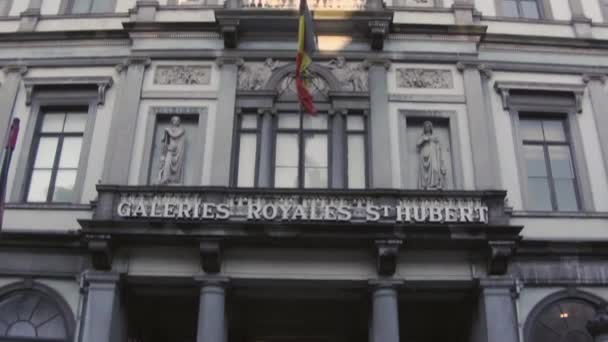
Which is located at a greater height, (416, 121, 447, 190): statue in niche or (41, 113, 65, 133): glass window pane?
(41, 113, 65, 133): glass window pane

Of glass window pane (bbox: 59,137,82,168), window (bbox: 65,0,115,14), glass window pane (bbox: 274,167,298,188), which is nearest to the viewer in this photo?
glass window pane (bbox: 274,167,298,188)

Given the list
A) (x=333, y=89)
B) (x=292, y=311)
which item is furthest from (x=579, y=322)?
(x=333, y=89)

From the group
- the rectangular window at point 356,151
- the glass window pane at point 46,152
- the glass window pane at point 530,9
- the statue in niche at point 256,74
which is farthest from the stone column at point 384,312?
the glass window pane at point 530,9

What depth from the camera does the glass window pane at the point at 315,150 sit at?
56.6ft

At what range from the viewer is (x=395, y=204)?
15570 millimetres

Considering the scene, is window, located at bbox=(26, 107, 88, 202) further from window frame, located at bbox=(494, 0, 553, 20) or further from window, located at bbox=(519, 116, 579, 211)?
window frame, located at bbox=(494, 0, 553, 20)

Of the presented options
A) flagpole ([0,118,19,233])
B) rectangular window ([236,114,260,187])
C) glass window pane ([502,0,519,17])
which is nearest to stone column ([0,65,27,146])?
flagpole ([0,118,19,233])

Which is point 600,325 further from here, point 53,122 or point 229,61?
point 53,122

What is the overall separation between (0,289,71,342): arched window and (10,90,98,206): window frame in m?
2.50

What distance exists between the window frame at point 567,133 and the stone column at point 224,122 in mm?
7891

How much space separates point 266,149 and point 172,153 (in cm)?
255

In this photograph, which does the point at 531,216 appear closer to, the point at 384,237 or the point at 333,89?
the point at 384,237

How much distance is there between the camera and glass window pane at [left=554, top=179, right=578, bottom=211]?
55.8ft

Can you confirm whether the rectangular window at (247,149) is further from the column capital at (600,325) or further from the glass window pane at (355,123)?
the column capital at (600,325)
